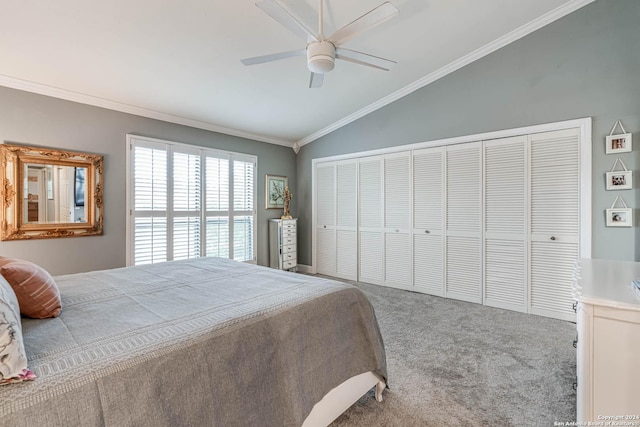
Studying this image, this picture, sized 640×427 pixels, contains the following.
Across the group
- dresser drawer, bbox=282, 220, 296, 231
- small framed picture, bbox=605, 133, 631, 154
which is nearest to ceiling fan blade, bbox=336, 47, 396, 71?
small framed picture, bbox=605, 133, 631, 154

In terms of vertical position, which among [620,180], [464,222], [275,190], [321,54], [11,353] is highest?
[321,54]

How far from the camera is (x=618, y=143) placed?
2.83m

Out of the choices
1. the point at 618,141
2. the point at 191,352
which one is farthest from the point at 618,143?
the point at 191,352

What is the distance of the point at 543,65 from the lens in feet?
10.7

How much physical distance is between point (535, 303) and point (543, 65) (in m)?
2.66

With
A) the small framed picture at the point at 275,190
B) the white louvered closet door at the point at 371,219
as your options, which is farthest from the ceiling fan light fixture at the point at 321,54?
the small framed picture at the point at 275,190

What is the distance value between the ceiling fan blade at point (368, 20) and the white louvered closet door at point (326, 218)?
3140mm

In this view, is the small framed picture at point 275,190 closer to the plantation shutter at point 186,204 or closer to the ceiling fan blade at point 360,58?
the plantation shutter at point 186,204

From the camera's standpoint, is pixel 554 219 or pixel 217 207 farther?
pixel 217 207

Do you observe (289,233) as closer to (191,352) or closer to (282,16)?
(282,16)

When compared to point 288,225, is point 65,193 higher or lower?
higher

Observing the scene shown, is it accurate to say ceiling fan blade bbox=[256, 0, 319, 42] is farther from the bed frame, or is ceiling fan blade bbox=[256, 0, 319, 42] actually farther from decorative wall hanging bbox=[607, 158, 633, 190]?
decorative wall hanging bbox=[607, 158, 633, 190]

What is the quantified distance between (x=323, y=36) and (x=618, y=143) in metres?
2.99

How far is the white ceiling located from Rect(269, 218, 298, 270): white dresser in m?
1.86
